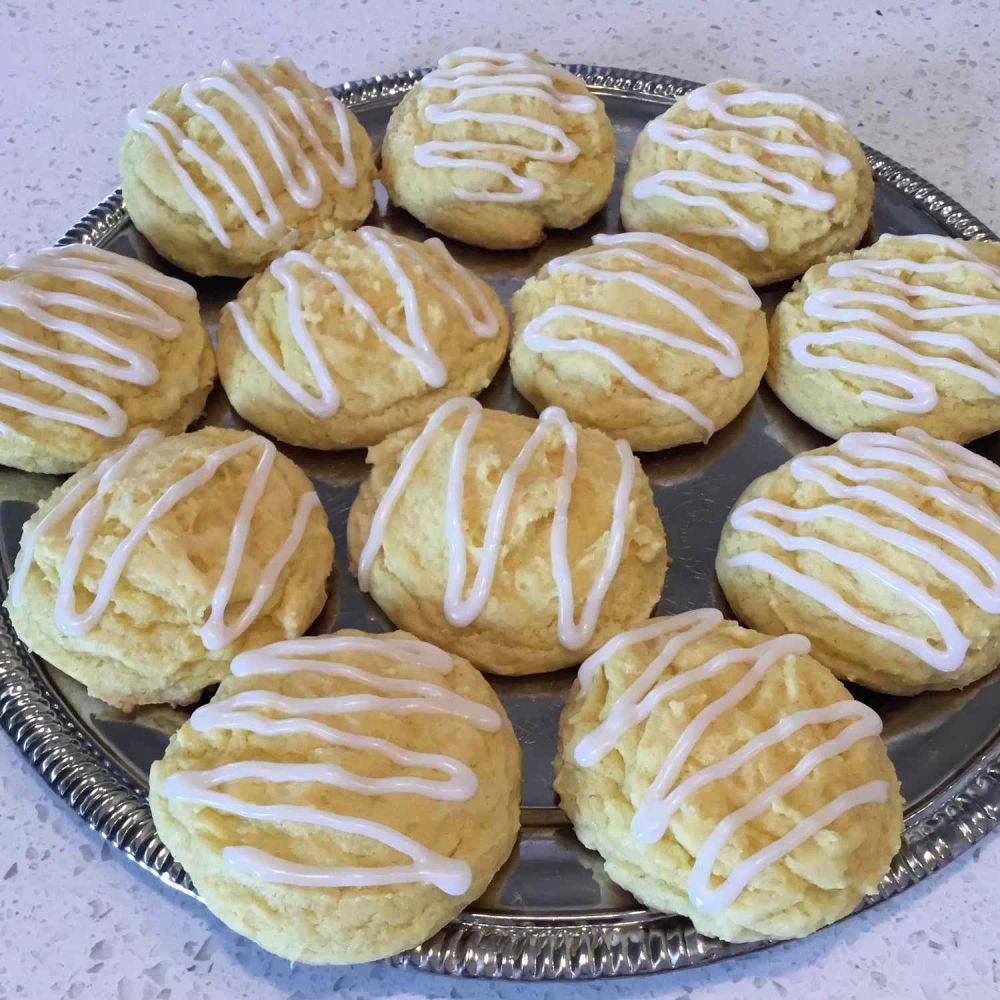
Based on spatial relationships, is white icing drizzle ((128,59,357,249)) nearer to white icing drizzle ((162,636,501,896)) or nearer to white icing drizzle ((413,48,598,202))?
white icing drizzle ((413,48,598,202))

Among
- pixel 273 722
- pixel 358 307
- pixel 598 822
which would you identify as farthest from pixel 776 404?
pixel 273 722

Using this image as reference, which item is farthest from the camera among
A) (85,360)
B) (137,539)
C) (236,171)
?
(236,171)

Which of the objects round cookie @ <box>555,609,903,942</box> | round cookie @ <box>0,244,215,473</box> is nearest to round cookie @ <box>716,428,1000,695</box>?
round cookie @ <box>555,609,903,942</box>

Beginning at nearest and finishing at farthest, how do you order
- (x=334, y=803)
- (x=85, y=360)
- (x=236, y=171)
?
(x=334, y=803), (x=85, y=360), (x=236, y=171)

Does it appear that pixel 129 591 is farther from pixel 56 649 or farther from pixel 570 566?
pixel 570 566

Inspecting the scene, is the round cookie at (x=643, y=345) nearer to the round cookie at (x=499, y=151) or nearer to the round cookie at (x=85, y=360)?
the round cookie at (x=499, y=151)

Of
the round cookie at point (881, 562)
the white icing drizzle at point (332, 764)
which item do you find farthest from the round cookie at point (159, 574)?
the round cookie at point (881, 562)

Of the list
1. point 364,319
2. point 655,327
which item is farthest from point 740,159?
point 364,319

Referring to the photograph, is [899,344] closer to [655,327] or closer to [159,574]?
[655,327]
